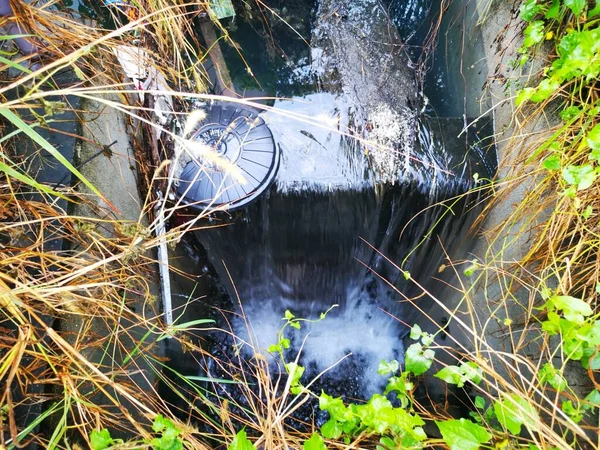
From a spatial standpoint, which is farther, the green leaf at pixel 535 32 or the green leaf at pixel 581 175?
the green leaf at pixel 535 32

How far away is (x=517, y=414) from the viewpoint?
4.52ft

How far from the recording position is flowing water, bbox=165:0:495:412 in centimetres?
283

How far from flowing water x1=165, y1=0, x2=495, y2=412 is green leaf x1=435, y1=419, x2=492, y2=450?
1.34 metres

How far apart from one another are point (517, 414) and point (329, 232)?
1842mm

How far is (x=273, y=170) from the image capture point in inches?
109

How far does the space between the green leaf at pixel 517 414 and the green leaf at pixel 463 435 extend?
122mm

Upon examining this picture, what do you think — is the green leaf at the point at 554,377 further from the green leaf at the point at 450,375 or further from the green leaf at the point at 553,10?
the green leaf at the point at 553,10

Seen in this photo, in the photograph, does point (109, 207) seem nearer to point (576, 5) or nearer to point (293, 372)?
point (293, 372)

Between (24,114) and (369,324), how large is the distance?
2.92 m

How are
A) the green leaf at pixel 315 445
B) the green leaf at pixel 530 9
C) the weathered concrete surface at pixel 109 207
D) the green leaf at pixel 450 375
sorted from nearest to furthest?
the green leaf at pixel 315 445 < the green leaf at pixel 450 375 < the weathered concrete surface at pixel 109 207 < the green leaf at pixel 530 9

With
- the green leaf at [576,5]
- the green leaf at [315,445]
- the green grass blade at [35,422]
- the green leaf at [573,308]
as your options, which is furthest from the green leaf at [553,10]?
the green grass blade at [35,422]

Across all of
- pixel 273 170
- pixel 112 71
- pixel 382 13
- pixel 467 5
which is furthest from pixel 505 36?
pixel 112 71

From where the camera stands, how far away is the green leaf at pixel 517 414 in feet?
4.40

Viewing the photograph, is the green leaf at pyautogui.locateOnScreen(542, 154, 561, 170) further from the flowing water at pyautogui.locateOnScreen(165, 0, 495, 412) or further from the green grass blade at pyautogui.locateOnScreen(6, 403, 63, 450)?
the green grass blade at pyautogui.locateOnScreen(6, 403, 63, 450)
